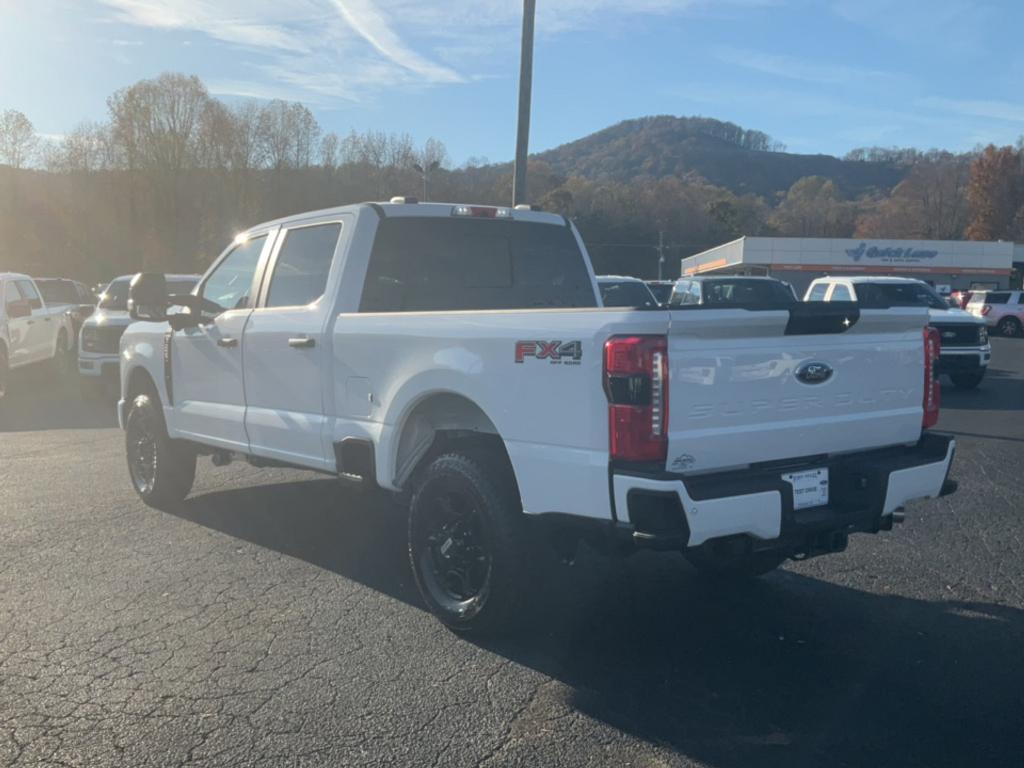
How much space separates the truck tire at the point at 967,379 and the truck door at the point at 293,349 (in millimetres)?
13135

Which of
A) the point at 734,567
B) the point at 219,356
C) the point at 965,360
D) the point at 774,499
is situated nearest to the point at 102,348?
the point at 219,356

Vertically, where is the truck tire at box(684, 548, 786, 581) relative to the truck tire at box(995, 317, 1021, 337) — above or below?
above

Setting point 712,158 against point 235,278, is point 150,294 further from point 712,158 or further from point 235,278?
point 712,158

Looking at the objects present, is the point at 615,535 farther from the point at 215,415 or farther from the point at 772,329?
the point at 215,415

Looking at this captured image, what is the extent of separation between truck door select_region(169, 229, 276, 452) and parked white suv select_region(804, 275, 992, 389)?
10.8 meters

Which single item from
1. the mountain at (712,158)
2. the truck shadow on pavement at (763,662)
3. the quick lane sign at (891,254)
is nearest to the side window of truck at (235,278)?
the truck shadow on pavement at (763,662)

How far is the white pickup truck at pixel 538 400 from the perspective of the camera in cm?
389

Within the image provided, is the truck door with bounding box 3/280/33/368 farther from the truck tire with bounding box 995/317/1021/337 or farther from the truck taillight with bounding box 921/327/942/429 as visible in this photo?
the truck tire with bounding box 995/317/1021/337

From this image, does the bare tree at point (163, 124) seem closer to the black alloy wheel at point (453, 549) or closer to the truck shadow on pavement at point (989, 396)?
the truck shadow on pavement at point (989, 396)

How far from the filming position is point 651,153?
147000mm

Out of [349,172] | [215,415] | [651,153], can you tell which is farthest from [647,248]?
[651,153]

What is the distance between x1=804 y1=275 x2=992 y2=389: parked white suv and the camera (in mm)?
15570

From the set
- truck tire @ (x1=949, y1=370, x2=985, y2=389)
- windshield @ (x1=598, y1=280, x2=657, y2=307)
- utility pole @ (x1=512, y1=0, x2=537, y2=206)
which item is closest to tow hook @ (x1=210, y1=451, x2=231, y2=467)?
utility pole @ (x1=512, y1=0, x2=537, y2=206)

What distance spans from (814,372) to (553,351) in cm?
123
